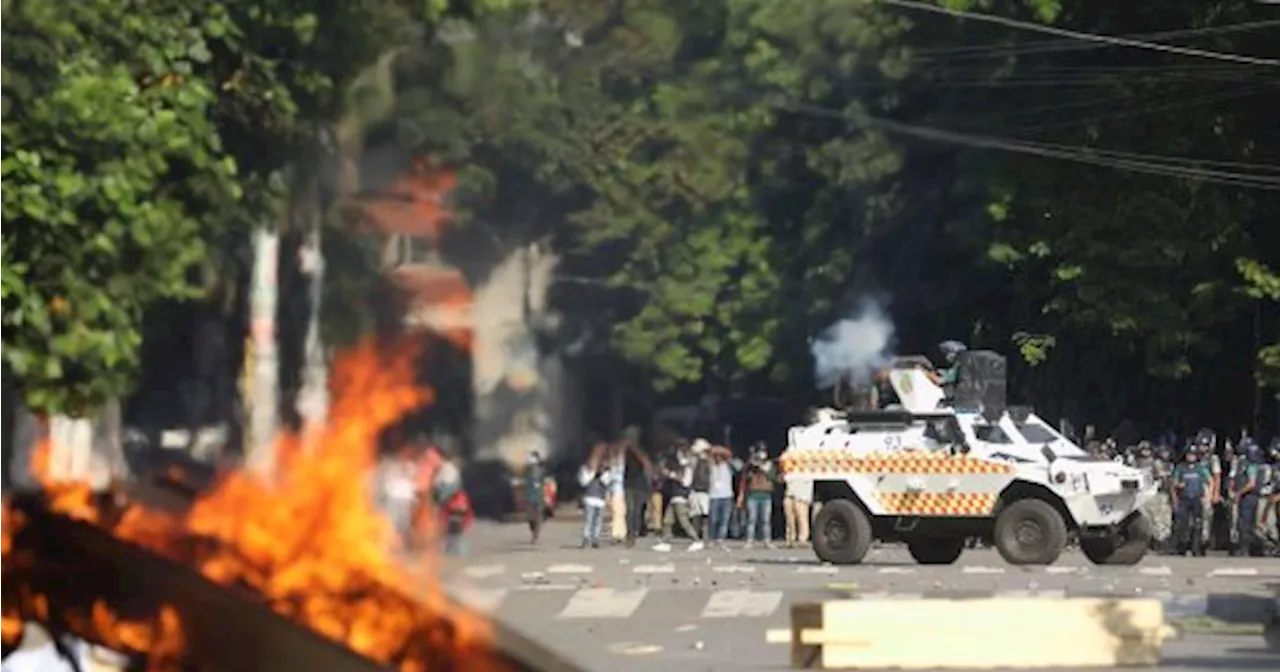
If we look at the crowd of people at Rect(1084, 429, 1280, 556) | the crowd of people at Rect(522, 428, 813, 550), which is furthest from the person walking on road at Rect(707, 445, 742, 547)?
the crowd of people at Rect(1084, 429, 1280, 556)

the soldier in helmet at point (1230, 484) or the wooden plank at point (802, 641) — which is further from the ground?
the soldier in helmet at point (1230, 484)

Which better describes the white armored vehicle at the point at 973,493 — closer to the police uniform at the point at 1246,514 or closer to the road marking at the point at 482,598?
the police uniform at the point at 1246,514

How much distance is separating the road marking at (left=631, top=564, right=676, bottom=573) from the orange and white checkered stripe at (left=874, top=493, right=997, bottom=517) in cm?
627

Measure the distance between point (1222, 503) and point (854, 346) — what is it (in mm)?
20408

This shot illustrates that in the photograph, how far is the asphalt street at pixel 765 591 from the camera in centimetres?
1891

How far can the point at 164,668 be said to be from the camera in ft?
23.4

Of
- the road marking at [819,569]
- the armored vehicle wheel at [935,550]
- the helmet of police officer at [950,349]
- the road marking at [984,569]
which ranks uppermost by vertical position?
the helmet of police officer at [950,349]

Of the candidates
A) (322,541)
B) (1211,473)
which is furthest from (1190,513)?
(322,541)

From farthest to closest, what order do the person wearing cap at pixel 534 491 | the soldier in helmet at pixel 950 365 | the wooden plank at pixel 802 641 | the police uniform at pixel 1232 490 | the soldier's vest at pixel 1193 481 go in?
the police uniform at pixel 1232 490 → the soldier's vest at pixel 1193 481 → the wooden plank at pixel 802 641 → the soldier in helmet at pixel 950 365 → the person wearing cap at pixel 534 491

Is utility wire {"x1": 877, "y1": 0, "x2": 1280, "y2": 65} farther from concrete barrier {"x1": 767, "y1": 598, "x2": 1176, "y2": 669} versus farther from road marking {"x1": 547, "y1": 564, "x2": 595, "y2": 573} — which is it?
concrete barrier {"x1": 767, "y1": 598, "x2": 1176, "y2": 669}

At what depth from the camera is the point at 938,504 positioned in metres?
27.8

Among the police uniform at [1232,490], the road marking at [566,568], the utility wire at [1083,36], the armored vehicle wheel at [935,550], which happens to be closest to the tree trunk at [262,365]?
the road marking at [566,568]

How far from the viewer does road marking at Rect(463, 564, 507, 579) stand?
8320 millimetres

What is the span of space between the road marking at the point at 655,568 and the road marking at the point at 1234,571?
8.47 meters
